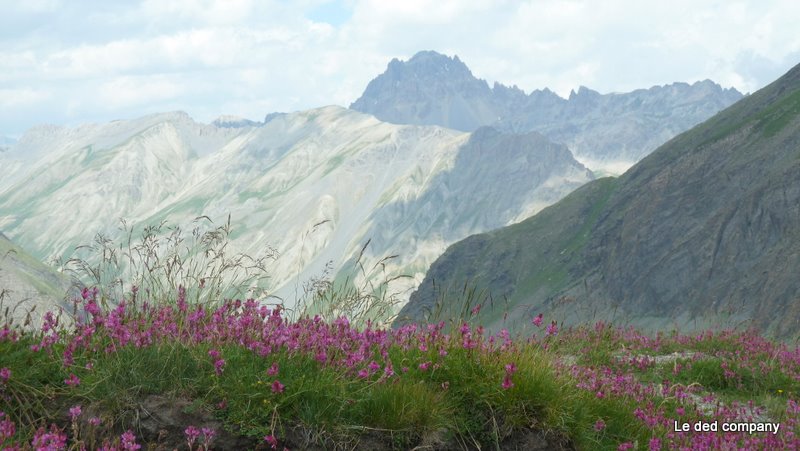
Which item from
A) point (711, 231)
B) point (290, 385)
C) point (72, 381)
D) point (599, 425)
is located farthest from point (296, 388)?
point (711, 231)

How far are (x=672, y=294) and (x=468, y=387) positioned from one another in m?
168

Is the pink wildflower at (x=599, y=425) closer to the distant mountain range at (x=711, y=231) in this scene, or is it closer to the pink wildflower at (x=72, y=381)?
the pink wildflower at (x=72, y=381)

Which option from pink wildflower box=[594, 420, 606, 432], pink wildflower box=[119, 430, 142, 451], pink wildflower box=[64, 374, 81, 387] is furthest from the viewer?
pink wildflower box=[594, 420, 606, 432]

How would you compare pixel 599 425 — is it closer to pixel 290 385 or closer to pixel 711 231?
pixel 290 385

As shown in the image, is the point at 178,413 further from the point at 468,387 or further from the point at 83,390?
the point at 468,387

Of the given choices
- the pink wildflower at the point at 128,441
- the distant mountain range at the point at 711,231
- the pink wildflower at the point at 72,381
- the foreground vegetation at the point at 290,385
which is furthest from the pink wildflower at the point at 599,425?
the distant mountain range at the point at 711,231

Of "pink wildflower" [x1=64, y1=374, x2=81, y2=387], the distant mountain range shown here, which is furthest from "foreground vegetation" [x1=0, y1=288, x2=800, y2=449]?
the distant mountain range

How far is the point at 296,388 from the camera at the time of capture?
579 centimetres

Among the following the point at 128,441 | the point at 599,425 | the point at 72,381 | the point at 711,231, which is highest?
the point at 72,381

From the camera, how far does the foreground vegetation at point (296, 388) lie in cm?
552

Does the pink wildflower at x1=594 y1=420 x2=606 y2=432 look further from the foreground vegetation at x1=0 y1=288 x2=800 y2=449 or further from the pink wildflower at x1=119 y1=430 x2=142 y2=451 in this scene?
the pink wildflower at x1=119 y1=430 x2=142 y2=451

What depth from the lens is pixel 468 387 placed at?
645 cm

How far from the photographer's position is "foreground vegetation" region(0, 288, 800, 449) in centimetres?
552

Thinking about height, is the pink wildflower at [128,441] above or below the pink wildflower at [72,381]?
below
